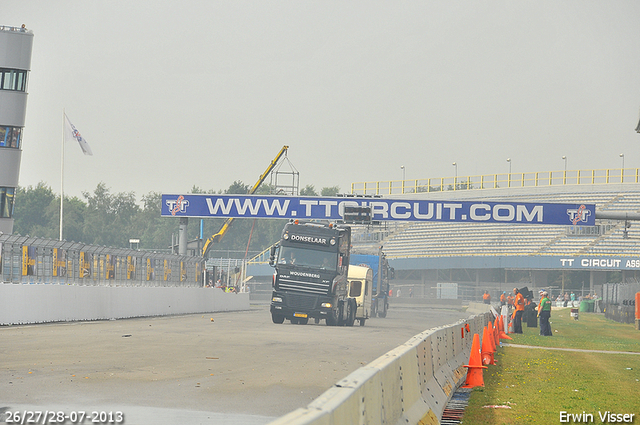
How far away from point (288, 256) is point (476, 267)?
48029mm

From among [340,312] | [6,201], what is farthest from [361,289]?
[6,201]

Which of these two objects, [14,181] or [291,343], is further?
[14,181]

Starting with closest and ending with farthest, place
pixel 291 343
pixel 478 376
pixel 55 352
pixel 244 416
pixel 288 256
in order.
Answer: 1. pixel 244 416
2. pixel 478 376
3. pixel 55 352
4. pixel 291 343
5. pixel 288 256

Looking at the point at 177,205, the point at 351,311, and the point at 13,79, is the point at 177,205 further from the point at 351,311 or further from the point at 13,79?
the point at 351,311

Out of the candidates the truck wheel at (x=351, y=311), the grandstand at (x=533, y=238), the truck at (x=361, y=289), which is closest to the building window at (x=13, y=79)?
the truck at (x=361, y=289)

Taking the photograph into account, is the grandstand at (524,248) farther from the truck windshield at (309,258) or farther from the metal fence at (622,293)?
the truck windshield at (309,258)

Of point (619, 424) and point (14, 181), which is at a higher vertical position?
point (14, 181)

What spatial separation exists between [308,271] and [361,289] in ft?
24.4

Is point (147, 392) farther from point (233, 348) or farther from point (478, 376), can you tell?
point (233, 348)

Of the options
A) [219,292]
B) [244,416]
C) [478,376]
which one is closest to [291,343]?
[478,376]

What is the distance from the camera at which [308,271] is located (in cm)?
2995

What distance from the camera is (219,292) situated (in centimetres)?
4356

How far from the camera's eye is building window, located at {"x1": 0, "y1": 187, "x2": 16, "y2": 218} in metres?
41.3

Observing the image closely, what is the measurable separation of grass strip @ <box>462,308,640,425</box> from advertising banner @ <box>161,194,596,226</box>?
86.1 ft
